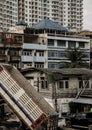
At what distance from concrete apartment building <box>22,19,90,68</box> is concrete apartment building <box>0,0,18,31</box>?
59138mm

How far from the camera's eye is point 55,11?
143 meters

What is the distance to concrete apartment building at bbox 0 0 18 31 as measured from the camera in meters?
127

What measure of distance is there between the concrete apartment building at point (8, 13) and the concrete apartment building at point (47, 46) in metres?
59.1

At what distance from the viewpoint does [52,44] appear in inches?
2501

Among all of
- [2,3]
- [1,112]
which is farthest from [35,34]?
[2,3]

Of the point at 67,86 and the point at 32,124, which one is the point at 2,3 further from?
the point at 32,124

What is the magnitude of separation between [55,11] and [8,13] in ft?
70.8

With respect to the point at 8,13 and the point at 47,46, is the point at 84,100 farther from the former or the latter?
the point at 8,13

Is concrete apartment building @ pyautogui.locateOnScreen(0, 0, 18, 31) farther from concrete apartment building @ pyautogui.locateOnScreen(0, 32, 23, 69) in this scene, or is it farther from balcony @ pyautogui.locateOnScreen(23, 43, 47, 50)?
concrete apartment building @ pyautogui.locateOnScreen(0, 32, 23, 69)

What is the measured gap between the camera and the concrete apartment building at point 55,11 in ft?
448

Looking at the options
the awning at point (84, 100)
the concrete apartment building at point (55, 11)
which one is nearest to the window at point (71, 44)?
the awning at point (84, 100)

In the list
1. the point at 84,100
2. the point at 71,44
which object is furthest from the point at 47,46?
the point at 84,100

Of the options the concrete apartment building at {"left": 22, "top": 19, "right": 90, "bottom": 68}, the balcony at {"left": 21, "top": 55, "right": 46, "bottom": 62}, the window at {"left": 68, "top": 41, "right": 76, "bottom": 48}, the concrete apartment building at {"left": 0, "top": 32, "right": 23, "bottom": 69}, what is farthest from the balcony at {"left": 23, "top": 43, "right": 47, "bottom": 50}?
the window at {"left": 68, "top": 41, "right": 76, "bottom": 48}

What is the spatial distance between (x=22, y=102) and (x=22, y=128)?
Answer: 1.45 meters
